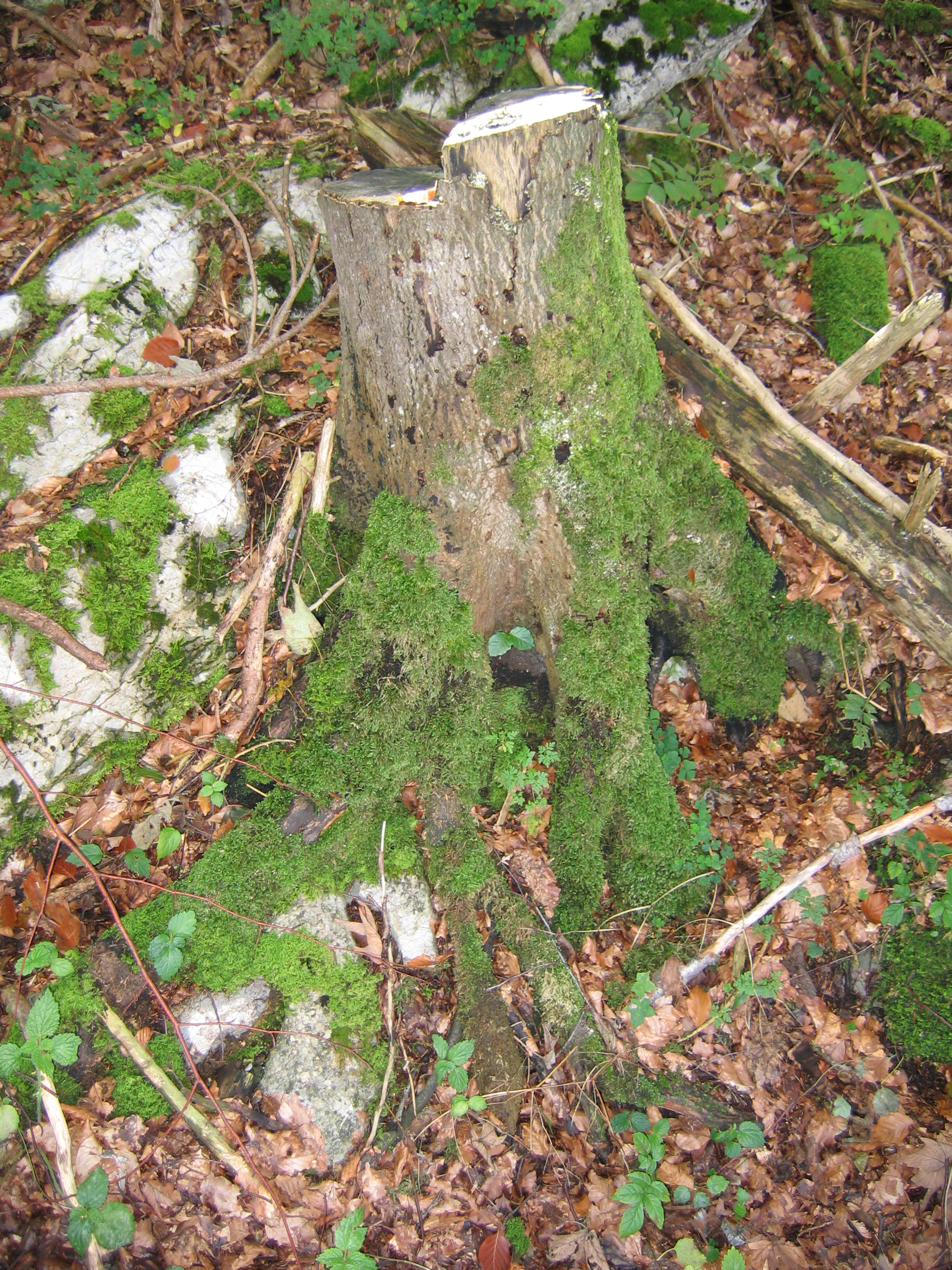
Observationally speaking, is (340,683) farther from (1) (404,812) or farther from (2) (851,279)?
(2) (851,279)

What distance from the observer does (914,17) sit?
18.3 ft

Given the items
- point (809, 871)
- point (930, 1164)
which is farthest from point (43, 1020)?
A: point (930, 1164)

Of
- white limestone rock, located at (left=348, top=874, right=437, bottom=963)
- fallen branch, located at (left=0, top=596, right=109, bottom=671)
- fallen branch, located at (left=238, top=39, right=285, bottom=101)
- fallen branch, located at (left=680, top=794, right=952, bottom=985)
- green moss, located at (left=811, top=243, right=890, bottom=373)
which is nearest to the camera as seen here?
fallen branch, located at (left=0, top=596, right=109, bottom=671)

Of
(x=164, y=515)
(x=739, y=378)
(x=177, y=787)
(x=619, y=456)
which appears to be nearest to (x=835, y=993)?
(x=619, y=456)

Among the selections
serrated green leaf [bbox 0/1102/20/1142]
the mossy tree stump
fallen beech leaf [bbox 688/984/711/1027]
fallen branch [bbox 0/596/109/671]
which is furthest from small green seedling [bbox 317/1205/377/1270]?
fallen branch [bbox 0/596/109/671]

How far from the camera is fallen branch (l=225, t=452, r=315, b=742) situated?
3299 millimetres

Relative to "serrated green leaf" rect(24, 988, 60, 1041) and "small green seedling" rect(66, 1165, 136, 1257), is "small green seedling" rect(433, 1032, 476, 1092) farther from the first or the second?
"serrated green leaf" rect(24, 988, 60, 1041)

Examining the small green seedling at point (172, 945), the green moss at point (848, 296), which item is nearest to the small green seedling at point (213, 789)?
the small green seedling at point (172, 945)

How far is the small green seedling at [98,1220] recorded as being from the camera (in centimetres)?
243

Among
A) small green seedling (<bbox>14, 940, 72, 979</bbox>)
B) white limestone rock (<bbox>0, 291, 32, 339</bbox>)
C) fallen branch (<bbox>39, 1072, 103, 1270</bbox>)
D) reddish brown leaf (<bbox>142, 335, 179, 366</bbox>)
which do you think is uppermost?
white limestone rock (<bbox>0, 291, 32, 339</bbox>)

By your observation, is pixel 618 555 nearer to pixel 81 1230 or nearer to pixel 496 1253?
pixel 496 1253

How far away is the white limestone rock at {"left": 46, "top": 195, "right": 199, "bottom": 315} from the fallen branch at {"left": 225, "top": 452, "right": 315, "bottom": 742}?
155 cm

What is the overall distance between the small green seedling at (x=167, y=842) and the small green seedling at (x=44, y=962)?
54 centimetres

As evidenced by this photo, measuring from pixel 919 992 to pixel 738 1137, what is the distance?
4.11ft
